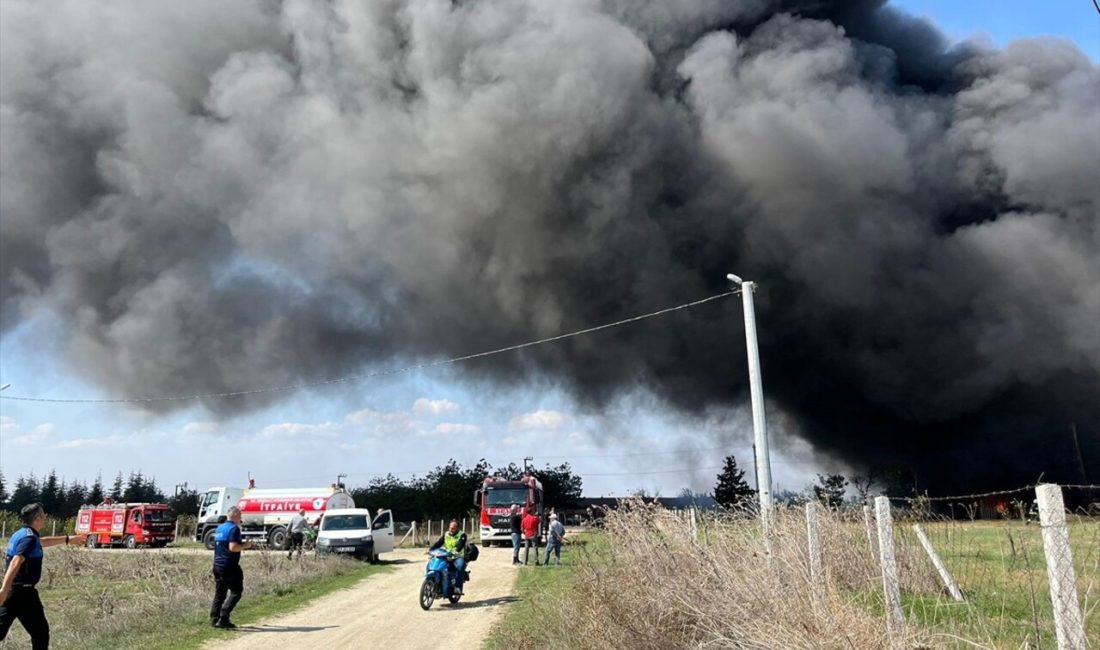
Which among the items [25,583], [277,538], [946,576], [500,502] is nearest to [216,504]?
[277,538]

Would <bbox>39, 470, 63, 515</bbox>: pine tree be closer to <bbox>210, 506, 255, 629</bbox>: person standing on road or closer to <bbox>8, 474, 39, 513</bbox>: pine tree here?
<bbox>8, 474, 39, 513</bbox>: pine tree

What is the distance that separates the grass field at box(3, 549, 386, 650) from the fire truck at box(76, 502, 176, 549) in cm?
1530

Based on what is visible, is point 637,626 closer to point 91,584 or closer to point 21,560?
point 21,560

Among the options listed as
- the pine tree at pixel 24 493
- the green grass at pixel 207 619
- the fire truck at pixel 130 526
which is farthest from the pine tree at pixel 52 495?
the green grass at pixel 207 619

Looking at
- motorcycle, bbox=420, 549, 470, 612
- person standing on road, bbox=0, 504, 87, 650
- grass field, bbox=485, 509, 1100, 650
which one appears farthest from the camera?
motorcycle, bbox=420, 549, 470, 612

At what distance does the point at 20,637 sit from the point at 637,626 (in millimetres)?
8582

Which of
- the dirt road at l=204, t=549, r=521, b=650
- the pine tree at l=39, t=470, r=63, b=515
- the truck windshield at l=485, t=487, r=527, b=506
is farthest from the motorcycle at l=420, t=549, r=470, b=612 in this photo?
the pine tree at l=39, t=470, r=63, b=515

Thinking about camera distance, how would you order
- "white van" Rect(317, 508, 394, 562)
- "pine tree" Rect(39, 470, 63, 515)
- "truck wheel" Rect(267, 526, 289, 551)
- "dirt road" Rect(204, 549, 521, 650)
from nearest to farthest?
"dirt road" Rect(204, 549, 521, 650), "white van" Rect(317, 508, 394, 562), "truck wheel" Rect(267, 526, 289, 551), "pine tree" Rect(39, 470, 63, 515)

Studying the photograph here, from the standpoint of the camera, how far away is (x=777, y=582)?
5.79 m

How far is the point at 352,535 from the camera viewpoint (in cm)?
2194

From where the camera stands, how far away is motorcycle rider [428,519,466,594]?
1225cm

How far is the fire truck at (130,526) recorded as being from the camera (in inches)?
1427

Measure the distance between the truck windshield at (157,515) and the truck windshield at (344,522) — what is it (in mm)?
18795

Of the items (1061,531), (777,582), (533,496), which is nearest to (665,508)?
(777,582)
